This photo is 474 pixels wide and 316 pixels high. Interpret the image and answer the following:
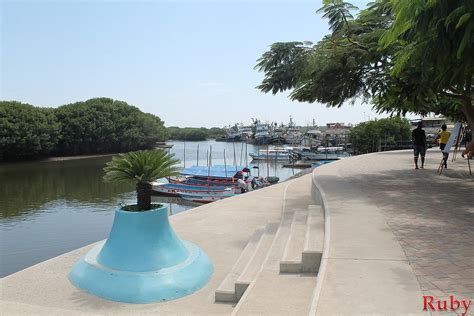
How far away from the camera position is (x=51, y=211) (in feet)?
90.7

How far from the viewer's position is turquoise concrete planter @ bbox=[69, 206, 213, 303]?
6695 mm

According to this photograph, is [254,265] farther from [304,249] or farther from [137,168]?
[137,168]

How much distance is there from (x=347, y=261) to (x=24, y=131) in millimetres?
64150

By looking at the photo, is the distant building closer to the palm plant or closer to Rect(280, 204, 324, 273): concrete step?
Rect(280, 204, 324, 273): concrete step

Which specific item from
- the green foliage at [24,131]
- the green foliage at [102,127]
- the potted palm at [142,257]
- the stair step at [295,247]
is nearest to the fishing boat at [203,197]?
the stair step at [295,247]

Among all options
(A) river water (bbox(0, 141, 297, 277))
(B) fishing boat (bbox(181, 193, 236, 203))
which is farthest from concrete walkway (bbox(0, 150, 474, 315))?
→ (B) fishing boat (bbox(181, 193, 236, 203))

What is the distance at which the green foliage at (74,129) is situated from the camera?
59.7 meters

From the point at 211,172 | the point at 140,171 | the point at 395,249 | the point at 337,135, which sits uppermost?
the point at 337,135

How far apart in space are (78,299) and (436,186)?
9.05 metres

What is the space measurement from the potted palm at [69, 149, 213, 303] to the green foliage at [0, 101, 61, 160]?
A: 2275 inches

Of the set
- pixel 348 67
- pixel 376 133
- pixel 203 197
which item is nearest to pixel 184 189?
pixel 203 197

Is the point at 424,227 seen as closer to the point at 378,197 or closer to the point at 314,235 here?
the point at 314,235

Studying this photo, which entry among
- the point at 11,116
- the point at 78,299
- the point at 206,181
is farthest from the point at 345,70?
the point at 11,116

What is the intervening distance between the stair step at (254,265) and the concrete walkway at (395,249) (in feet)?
4.32
